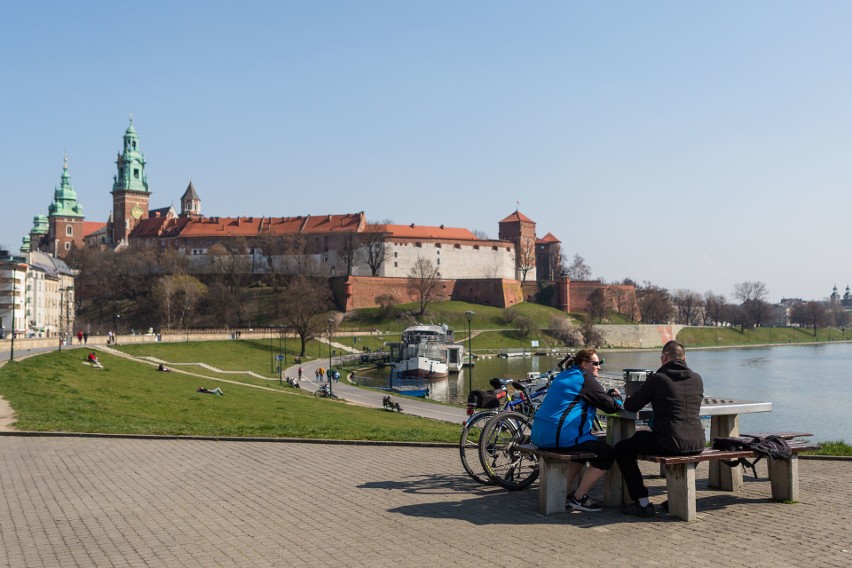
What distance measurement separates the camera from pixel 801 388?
4825cm

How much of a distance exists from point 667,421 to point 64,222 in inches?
6098

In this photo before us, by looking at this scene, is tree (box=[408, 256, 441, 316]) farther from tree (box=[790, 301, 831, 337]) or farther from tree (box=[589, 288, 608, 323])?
tree (box=[790, 301, 831, 337])

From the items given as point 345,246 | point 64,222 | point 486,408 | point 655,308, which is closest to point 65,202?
point 64,222

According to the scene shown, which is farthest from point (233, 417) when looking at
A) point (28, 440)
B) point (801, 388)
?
point (801, 388)

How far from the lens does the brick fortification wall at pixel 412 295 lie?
365 feet

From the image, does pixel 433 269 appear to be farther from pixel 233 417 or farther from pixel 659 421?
pixel 659 421

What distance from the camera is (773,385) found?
50.5 metres

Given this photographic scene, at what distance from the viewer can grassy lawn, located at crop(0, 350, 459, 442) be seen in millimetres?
14125

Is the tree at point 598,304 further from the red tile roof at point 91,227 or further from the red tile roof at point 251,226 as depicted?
the red tile roof at point 91,227

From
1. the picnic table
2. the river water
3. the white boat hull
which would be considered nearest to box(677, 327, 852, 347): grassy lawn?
the river water

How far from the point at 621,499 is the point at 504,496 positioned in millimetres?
1248

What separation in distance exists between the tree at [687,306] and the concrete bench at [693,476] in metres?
141

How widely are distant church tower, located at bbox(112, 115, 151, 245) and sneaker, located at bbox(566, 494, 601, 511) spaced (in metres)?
146

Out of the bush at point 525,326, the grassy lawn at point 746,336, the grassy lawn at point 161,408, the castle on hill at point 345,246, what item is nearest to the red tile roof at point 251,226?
the castle on hill at point 345,246
